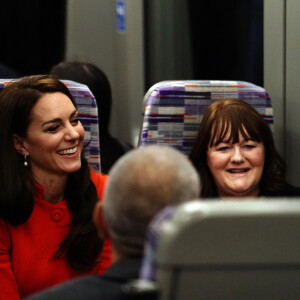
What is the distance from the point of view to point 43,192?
269 cm

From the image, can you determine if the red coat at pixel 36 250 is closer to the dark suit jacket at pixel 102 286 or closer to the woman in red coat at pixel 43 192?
the woman in red coat at pixel 43 192

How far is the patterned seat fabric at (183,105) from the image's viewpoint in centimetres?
298

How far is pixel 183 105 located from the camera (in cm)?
301

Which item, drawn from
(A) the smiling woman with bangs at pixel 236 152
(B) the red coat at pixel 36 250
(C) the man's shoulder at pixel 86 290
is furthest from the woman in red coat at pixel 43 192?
(C) the man's shoulder at pixel 86 290

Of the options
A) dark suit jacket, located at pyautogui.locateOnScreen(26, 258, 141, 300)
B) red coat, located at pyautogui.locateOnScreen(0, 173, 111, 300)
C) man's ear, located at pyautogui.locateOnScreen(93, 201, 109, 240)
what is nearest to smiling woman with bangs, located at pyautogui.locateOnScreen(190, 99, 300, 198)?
red coat, located at pyautogui.locateOnScreen(0, 173, 111, 300)

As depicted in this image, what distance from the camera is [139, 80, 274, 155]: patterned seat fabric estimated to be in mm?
2982

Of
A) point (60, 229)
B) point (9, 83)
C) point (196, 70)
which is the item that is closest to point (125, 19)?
point (196, 70)

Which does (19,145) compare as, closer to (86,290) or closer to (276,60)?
(276,60)

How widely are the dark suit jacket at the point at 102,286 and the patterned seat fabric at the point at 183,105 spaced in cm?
160

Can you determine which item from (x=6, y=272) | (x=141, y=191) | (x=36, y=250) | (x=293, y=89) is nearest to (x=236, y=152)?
(x=293, y=89)

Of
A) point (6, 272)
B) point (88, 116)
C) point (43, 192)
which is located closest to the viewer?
point (6, 272)

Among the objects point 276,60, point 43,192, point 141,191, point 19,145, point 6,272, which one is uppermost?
point 276,60

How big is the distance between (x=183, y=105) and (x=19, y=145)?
0.68 m

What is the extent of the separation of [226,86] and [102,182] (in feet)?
2.27
